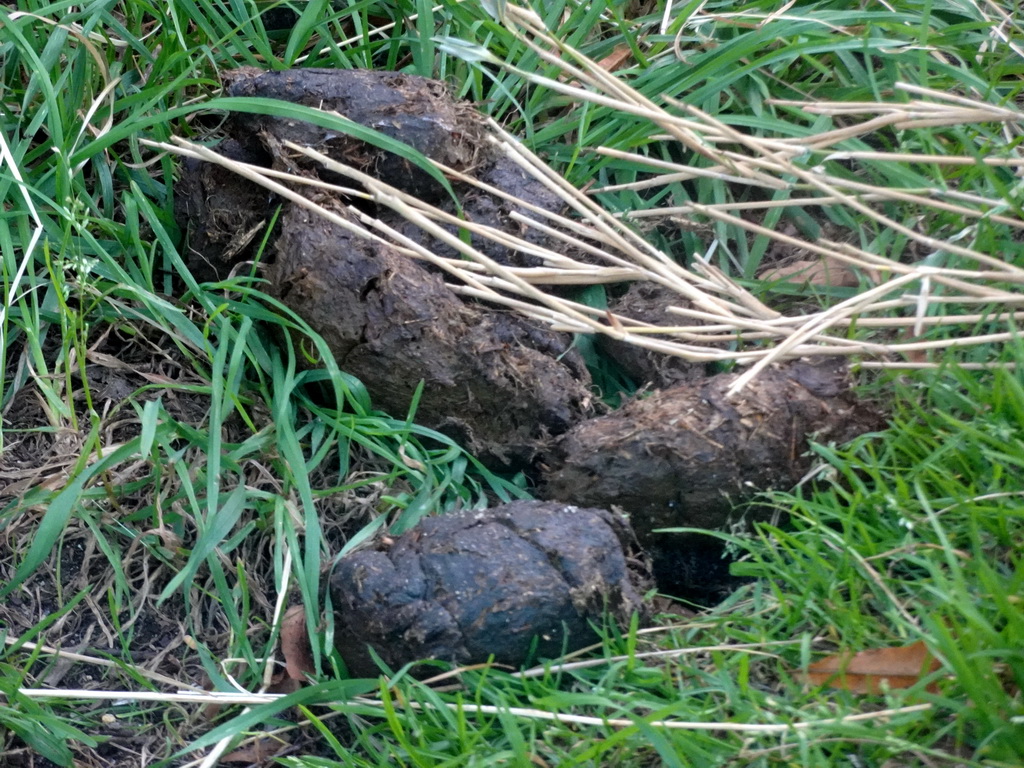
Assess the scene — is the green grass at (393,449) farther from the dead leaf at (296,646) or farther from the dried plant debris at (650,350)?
the dried plant debris at (650,350)

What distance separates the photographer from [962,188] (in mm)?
2232

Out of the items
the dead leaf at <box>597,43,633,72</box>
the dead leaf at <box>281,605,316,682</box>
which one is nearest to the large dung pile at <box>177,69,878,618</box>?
the dead leaf at <box>281,605,316,682</box>

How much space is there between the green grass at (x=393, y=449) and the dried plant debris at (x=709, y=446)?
3.7 inches

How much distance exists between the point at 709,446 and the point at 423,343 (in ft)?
2.23

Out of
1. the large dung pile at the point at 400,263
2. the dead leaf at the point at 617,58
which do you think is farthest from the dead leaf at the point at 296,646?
the dead leaf at the point at 617,58

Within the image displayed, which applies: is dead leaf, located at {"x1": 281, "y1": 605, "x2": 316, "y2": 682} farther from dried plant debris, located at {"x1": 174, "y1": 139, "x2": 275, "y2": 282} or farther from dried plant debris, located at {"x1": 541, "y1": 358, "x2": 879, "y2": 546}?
dried plant debris, located at {"x1": 174, "y1": 139, "x2": 275, "y2": 282}

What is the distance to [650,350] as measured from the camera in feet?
7.45

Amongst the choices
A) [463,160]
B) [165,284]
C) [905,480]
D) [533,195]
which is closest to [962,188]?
[905,480]

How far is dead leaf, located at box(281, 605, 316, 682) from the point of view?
1845 millimetres

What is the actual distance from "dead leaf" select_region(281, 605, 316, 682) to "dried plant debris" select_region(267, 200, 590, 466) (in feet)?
1.77

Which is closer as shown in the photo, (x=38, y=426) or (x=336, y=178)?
(x=38, y=426)

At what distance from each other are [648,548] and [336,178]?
118 cm

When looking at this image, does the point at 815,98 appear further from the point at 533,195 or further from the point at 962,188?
the point at 533,195

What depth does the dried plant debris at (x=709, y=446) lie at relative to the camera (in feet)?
6.43
